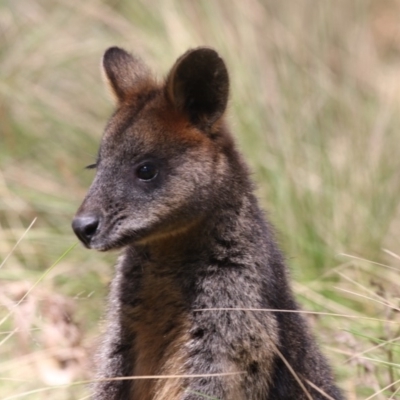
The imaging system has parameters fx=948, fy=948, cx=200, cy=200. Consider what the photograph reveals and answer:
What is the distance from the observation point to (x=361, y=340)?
502 cm

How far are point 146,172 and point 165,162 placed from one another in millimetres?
99

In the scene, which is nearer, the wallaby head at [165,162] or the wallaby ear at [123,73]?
the wallaby head at [165,162]

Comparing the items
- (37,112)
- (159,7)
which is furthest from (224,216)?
(159,7)

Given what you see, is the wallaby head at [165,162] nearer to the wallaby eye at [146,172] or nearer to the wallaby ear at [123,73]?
the wallaby eye at [146,172]

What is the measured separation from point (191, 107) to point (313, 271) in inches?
89.4

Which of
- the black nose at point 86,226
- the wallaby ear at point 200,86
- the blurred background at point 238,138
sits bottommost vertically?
the blurred background at point 238,138

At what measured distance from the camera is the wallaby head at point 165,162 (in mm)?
3938

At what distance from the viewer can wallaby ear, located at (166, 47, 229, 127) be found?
410cm

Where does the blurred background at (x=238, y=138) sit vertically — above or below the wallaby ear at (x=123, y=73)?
below

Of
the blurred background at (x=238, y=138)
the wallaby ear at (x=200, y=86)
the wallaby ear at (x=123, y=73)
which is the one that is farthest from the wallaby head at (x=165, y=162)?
the blurred background at (x=238, y=138)

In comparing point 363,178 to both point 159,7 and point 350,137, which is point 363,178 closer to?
point 350,137

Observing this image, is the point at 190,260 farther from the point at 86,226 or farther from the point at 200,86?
the point at 200,86

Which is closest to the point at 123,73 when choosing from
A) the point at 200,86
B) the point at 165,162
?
the point at 200,86

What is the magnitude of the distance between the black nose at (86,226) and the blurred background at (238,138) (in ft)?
4.31
